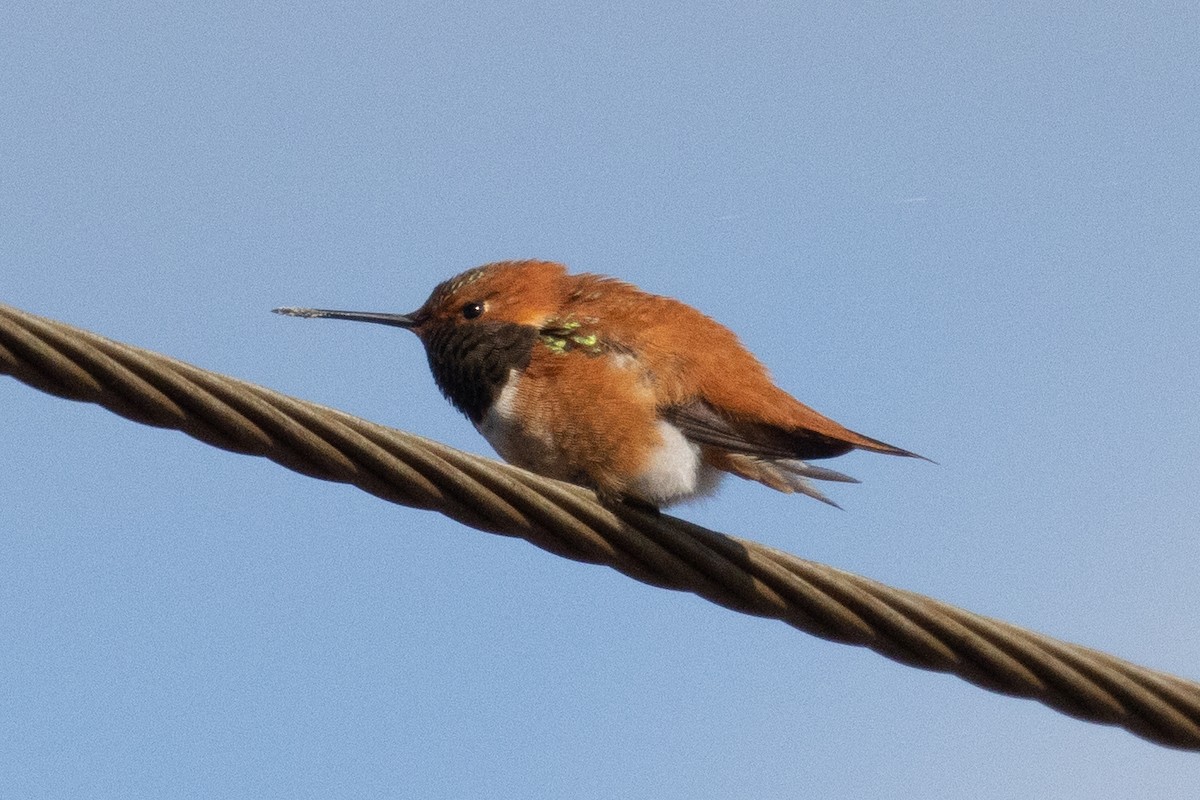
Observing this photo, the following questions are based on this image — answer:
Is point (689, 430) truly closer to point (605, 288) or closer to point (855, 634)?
point (605, 288)

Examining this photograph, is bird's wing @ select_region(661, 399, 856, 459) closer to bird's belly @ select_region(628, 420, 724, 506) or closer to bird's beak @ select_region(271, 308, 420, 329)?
bird's belly @ select_region(628, 420, 724, 506)

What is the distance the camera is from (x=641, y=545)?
3.65 metres

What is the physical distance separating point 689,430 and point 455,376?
119 centimetres

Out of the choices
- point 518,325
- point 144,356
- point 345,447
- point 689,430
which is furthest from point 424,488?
point 518,325

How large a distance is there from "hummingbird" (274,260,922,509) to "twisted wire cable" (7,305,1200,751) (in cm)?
76

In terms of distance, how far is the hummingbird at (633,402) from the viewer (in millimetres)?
4781

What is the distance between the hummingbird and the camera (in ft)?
15.7

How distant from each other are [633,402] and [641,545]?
4.04 feet

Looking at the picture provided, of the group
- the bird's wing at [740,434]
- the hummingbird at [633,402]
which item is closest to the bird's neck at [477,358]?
the hummingbird at [633,402]

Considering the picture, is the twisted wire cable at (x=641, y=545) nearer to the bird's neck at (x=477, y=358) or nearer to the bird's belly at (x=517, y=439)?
the bird's belly at (x=517, y=439)

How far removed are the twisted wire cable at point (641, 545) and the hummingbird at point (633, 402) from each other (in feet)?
2.48

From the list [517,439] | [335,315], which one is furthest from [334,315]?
[517,439]

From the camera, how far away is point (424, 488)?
11.0ft

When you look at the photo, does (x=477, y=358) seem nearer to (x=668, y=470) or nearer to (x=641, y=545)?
(x=668, y=470)
